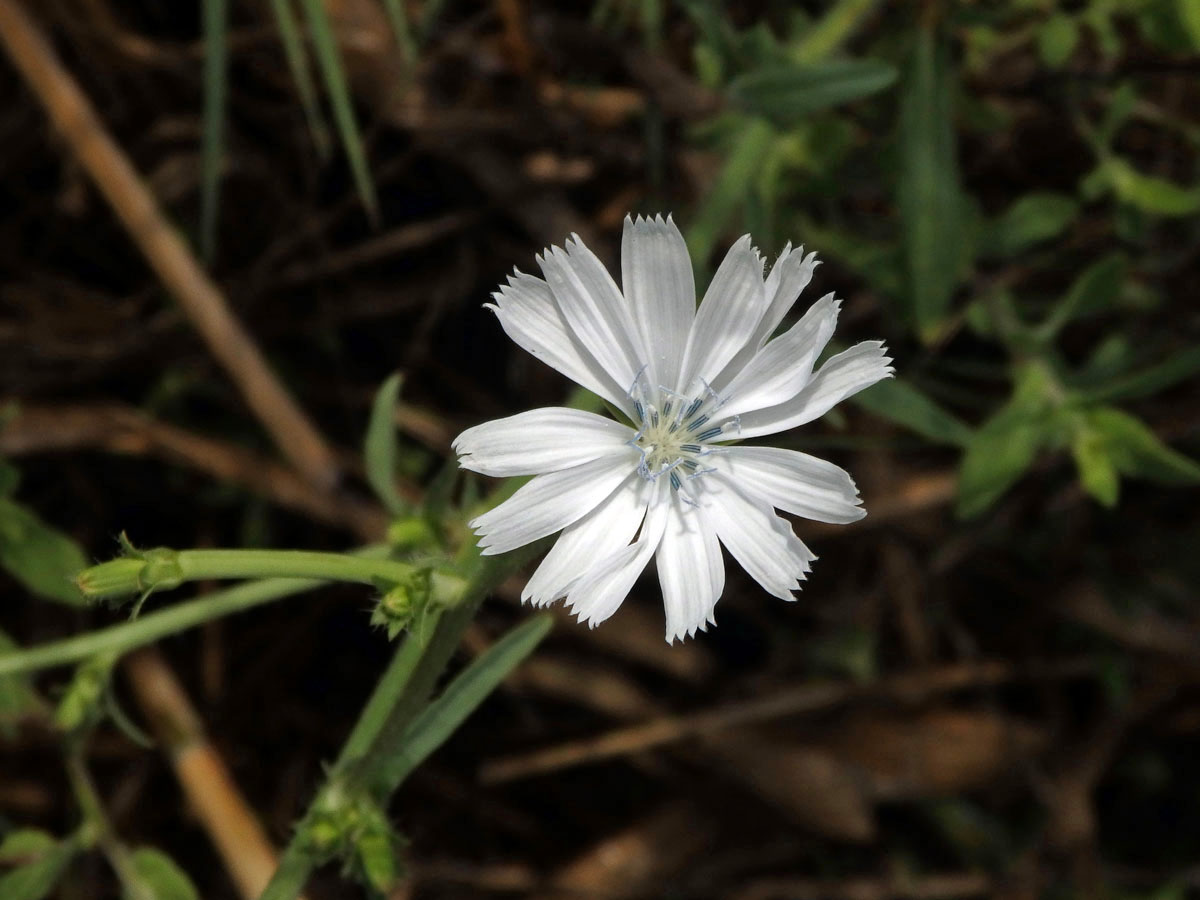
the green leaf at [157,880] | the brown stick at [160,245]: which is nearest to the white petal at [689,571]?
the green leaf at [157,880]

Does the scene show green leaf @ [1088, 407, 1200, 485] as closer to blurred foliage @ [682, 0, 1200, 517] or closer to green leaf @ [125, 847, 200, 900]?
blurred foliage @ [682, 0, 1200, 517]

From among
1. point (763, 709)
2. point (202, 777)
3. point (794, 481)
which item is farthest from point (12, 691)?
point (763, 709)

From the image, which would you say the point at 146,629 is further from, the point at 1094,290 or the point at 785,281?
the point at 1094,290

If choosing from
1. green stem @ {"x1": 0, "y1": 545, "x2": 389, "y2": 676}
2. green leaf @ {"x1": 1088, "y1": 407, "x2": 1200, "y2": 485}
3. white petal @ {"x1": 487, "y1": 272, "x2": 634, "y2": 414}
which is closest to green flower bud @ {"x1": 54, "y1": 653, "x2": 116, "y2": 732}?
green stem @ {"x1": 0, "y1": 545, "x2": 389, "y2": 676}

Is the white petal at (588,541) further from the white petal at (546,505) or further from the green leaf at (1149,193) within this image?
the green leaf at (1149,193)

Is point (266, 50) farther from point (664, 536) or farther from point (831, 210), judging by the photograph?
point (664, 536)

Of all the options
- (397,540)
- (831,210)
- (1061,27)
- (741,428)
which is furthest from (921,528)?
(397,540)
